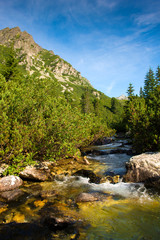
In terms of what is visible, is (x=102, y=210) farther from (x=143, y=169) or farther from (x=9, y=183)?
(x=9, y=183)

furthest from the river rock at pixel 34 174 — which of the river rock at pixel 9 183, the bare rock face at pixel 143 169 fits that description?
the bare rock face at pixel 143 169

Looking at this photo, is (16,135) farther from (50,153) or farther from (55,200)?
(55,200)

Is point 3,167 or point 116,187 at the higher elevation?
point 3,167

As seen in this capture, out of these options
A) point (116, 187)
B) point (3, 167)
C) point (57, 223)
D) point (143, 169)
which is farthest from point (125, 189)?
point (3, 167)

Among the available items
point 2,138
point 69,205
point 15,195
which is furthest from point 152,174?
point 2,138

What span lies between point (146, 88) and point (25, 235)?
258 ft

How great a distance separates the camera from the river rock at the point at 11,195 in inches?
340

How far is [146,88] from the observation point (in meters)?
72.8

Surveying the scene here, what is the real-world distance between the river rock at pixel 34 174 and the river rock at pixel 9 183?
120 centimetres

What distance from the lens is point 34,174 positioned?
1184 centimetres

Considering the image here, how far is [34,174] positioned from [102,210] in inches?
249

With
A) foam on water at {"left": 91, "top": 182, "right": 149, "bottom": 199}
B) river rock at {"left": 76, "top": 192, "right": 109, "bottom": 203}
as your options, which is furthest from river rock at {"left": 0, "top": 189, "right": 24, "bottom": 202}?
foam on water at {"left": 91, "top": 182, "right": 149, "bottom": 199}

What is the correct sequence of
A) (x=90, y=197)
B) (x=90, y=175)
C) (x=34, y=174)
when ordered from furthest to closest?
(x=90, y=175), (x=34, y=174), (x=90, y=197)

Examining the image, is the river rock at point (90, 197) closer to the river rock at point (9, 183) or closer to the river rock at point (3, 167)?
the river rock at point (9, 183)
